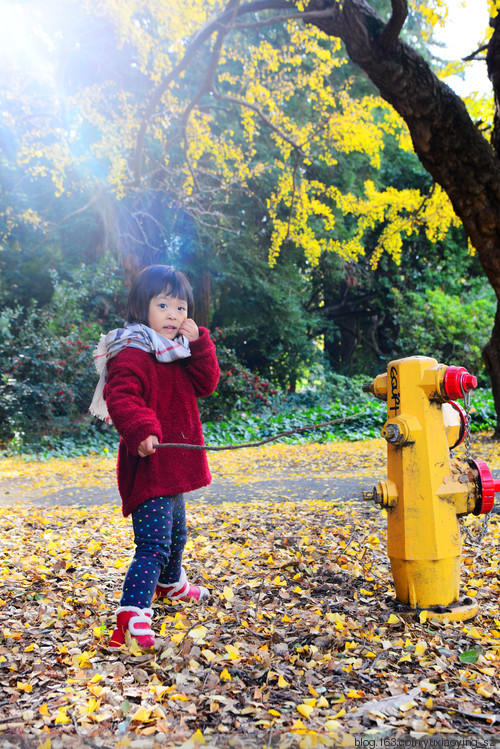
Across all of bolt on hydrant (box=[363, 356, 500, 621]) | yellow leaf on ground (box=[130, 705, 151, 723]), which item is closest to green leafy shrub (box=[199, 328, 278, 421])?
bolt on hydrant (box=[363, 356, 500, 621])

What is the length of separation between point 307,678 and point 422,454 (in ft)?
2.87

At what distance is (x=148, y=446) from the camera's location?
2076 millimetres

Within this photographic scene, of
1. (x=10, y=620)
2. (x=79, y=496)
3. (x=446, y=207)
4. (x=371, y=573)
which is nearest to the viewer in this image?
(x=10, y=620)

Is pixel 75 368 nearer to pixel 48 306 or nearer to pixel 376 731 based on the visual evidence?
pixel 48 306

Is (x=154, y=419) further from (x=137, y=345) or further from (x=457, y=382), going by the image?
(x=457, y=382)

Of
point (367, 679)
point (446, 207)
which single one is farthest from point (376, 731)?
point (446, 207)

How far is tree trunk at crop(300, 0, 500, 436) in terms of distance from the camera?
495 centimetres

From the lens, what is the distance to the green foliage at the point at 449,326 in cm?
1285

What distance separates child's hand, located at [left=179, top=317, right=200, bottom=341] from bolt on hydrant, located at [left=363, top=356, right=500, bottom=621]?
0.85 metres

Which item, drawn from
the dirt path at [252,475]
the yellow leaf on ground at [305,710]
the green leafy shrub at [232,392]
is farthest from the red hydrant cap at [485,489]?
the green leafy shrub at [232,392]

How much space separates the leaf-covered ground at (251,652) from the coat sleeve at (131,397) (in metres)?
0.74

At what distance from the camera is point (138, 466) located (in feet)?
7.45

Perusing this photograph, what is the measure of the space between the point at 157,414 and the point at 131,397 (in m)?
0.18

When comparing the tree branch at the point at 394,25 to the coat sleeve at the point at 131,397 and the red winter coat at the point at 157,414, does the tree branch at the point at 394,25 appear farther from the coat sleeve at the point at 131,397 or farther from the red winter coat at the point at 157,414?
the coat sleeve at the point at 131,397
